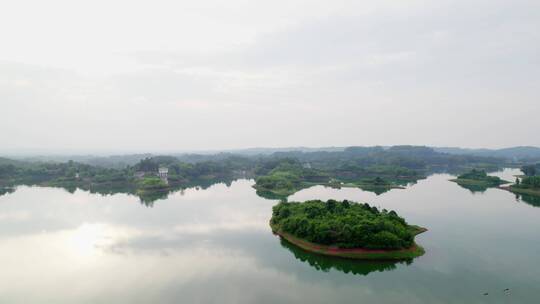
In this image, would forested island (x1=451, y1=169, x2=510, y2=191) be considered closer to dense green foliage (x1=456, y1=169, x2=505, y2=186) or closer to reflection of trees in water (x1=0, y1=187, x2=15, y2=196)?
dense green foliage (x1=456, y1=169, x2=505, y2=186)

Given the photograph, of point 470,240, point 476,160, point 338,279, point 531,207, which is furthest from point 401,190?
point 476,160

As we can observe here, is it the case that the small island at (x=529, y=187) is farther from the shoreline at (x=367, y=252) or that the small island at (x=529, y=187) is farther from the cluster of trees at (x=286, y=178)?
the shoreline at (x=367, y=252)

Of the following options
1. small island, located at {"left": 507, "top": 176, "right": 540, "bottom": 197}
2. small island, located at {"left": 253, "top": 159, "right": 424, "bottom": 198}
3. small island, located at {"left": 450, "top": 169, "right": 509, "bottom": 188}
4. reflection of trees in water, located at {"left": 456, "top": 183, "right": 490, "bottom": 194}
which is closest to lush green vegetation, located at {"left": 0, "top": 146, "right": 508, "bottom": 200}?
small island, located at {"left": 253, "top": 159, "right": 424, "bottom": 198}

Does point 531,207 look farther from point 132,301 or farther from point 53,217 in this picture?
point 53,217

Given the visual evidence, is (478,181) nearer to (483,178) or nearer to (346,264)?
(483,178)

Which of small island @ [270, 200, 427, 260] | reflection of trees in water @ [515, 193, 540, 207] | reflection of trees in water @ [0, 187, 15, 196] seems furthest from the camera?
reflection of trees in water @ [0, 187, 15, 196]
